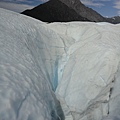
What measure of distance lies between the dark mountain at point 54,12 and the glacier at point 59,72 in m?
51.0

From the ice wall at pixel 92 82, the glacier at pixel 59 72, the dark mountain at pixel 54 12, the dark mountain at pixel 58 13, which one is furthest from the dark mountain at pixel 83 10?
the ice wall at pixel 92 82

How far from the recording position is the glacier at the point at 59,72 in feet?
6.42

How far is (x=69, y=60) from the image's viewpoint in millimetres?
5070

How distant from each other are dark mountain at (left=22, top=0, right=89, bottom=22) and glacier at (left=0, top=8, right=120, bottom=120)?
51.0 metres

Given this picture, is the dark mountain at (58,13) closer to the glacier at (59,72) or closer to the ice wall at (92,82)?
the glacier at (59,72)

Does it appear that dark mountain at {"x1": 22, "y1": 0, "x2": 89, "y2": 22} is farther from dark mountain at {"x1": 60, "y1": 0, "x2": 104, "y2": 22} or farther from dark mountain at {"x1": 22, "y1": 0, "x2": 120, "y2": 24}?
dark mountain at {"x1": 60, "y1": 0, "x2": 104, "y2": 22}

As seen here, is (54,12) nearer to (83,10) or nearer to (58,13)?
(58,13)

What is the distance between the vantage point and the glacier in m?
1.96

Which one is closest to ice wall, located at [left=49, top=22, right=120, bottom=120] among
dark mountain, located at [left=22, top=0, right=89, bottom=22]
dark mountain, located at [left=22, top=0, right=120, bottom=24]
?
dark mountain, located at [left=22, top=0, right=120, bottom=24]

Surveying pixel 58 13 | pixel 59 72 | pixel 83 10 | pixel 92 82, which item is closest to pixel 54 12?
pixel 58 13

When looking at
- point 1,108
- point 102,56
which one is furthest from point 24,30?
point 1,108

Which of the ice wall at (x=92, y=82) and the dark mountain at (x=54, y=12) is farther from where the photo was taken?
the dark mountain at (x=54, y=12)

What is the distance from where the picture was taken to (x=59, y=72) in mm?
5082

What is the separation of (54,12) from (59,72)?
2318 inches
